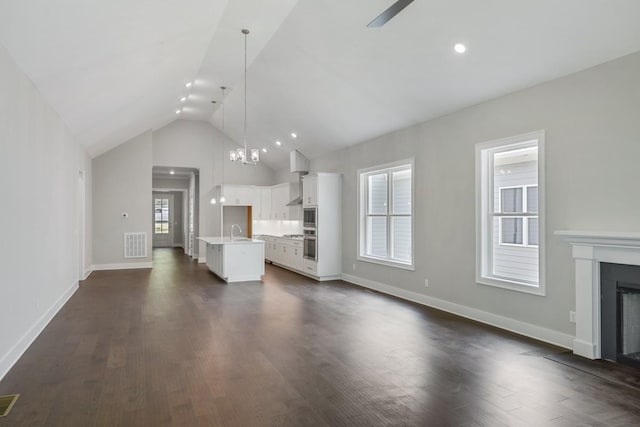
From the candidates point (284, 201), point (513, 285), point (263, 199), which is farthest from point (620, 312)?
point (263, 199)

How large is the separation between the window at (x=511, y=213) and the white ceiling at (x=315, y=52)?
734mm

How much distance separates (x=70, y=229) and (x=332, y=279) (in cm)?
478

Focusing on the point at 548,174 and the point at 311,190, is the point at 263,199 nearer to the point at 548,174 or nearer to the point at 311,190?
the point at 311,190

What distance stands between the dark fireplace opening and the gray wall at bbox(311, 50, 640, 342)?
313mm

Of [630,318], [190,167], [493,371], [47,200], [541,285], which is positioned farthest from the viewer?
[190,167]

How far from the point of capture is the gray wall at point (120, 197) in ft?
32.9

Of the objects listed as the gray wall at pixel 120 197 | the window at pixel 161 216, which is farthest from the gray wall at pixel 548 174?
the window at pixel 161 216

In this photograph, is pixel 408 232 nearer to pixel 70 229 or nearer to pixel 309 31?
pixel 309 31

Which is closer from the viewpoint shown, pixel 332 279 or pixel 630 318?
pixel 630 318

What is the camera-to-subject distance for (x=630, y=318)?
372 cm

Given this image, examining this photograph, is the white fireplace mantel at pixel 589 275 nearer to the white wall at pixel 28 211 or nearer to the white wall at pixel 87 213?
the white wall at pixel 28 211

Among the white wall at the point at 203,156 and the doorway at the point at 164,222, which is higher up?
the white wall at the point at 203,156

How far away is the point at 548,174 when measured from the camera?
14.1ft

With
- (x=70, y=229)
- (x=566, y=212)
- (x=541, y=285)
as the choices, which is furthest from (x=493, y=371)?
(x=70, y=229)
